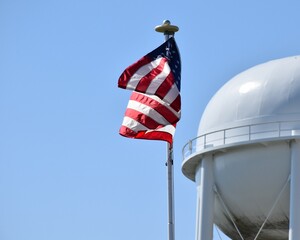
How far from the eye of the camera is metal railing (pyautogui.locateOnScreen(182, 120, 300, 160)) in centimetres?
2833

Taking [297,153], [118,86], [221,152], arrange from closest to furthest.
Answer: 1. [118,86]
2. [297,153]
3. [221,152]

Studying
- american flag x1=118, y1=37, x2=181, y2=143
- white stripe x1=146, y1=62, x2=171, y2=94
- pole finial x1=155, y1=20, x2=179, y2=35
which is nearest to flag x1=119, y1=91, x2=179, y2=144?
american flag x1=118, y1=37, x2=181, y2=143

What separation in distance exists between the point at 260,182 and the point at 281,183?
679mm

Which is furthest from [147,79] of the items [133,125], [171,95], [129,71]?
[133,125]

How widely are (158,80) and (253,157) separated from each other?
615 cm

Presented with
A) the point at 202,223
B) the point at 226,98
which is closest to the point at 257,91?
the point at 226,98

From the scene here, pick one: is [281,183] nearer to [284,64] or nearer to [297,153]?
[297,153]

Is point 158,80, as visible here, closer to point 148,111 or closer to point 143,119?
point 148,111

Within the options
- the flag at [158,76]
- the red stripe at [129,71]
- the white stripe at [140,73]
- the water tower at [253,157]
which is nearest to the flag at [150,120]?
the flag at [158,76]

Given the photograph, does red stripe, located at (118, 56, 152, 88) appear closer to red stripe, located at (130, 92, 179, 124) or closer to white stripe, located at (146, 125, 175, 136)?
red stripe, located at (130, 92, 179, 124)

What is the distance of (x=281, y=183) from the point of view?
93.0 ft

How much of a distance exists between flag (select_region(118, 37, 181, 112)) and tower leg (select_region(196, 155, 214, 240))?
6.29 metres

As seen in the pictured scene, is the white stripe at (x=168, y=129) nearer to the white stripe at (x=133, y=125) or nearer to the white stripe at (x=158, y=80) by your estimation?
the white stripe at (x=133, y=125)

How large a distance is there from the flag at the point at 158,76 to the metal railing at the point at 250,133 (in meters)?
5.12
